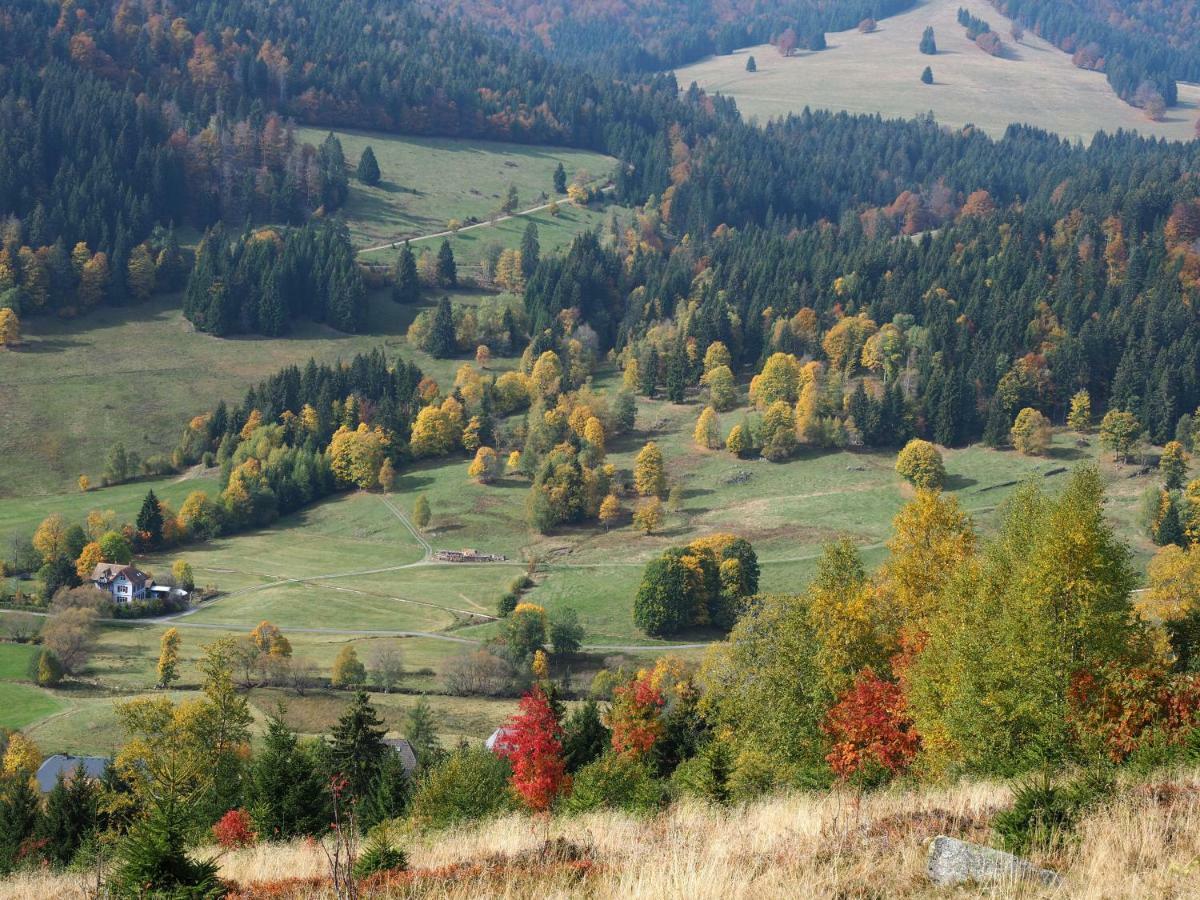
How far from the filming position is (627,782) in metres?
47.7

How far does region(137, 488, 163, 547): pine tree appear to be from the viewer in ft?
513

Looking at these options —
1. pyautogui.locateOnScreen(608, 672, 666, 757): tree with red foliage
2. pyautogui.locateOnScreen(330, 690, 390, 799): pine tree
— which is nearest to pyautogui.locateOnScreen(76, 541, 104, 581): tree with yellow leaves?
pyautogui.locateOnScreen(330, 690, 390, 799): pine tree

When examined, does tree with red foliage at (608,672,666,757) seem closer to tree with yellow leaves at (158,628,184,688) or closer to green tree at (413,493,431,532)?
tree with yellow leaves at (158,628,184,688)

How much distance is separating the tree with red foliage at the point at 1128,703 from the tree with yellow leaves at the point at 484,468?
140541mm

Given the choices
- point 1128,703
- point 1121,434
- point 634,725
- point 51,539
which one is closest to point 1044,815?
point 1128,703

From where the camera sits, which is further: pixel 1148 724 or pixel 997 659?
pixel 997 659

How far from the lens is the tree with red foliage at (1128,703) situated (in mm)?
33031

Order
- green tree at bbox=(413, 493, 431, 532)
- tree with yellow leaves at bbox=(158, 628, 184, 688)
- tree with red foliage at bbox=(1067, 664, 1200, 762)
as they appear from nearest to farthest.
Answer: tree with red foliage at bbox=(1067, 664, 1200, 762) → tree with yellow leaves at bbox=(158, 628, 184, 688) → green tree at bbox=(413, 493, 431, 532)

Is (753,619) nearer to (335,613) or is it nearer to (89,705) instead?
(89,705)

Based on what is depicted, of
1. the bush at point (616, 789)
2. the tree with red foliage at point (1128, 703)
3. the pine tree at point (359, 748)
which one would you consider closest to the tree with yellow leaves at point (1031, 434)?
the bush at point (616, 789)

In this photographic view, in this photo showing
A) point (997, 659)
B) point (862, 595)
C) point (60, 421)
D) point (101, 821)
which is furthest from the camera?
point (60, 421)

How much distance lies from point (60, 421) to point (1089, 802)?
188m

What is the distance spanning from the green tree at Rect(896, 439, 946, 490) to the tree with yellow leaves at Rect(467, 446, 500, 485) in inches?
2208

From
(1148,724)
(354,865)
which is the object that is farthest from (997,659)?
(354,865)
